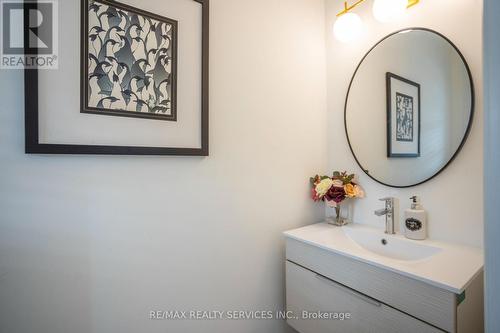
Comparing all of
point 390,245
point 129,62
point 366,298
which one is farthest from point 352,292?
point 129,62

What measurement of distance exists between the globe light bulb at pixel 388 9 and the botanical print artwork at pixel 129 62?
3.24 feet

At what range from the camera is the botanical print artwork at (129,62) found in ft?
2.61

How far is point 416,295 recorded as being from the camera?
2.45 ft

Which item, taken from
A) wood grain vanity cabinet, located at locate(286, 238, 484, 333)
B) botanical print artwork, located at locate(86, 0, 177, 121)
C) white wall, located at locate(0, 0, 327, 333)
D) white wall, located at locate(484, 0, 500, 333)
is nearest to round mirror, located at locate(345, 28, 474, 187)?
white wall, located at locate(0, 0, 327, 333)

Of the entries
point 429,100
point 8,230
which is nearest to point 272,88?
point 429,100

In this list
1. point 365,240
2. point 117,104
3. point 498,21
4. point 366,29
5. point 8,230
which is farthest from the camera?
point 366,29

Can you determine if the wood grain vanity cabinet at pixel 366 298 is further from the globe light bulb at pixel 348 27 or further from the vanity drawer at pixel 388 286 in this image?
the globe light bulb at pixel 348 27

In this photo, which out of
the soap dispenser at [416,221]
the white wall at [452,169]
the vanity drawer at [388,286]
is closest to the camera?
the vanity drawer at [388,286]

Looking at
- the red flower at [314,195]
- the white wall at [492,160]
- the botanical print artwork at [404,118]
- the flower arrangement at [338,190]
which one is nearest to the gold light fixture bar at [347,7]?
the botanical print artwork at [404,118]

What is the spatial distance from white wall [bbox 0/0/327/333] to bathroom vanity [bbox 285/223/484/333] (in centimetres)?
21

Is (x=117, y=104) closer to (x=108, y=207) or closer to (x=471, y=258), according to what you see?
(x=108, y=207)

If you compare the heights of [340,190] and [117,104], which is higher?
[117,104]

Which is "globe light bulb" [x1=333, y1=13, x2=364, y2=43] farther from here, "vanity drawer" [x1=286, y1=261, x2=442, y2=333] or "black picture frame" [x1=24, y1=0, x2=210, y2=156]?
"vanity drawer" [x1=286, y1=261, x2=442, y2=333]

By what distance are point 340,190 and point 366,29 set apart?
0.92m
